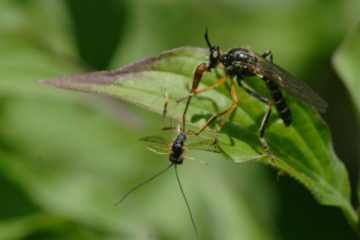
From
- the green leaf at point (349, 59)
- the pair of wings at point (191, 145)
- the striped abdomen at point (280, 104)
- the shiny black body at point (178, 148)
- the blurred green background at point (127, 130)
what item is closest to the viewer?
the pair of wings at point (191, 145)

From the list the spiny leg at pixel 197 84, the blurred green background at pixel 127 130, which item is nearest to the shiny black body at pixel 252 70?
the spiny leg at pixel 197 84

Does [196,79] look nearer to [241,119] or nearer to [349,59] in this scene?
[241,119]

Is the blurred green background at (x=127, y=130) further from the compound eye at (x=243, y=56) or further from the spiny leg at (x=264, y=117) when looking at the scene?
the spiny leg at (x=264, y=117)

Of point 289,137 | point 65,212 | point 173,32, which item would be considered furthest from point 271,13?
point 289,137

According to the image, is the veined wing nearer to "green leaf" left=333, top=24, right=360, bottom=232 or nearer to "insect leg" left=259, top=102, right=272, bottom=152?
"insect leg" left=259, top=102, right=272, bottom=152

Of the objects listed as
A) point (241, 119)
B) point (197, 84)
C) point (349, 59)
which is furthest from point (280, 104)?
point (349, 59)

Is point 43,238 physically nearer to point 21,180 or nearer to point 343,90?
point 21,180

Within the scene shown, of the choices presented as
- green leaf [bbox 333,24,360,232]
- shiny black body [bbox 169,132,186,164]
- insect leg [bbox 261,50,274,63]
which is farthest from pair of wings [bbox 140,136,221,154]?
green leaf [bbox 333,24,360,232]
